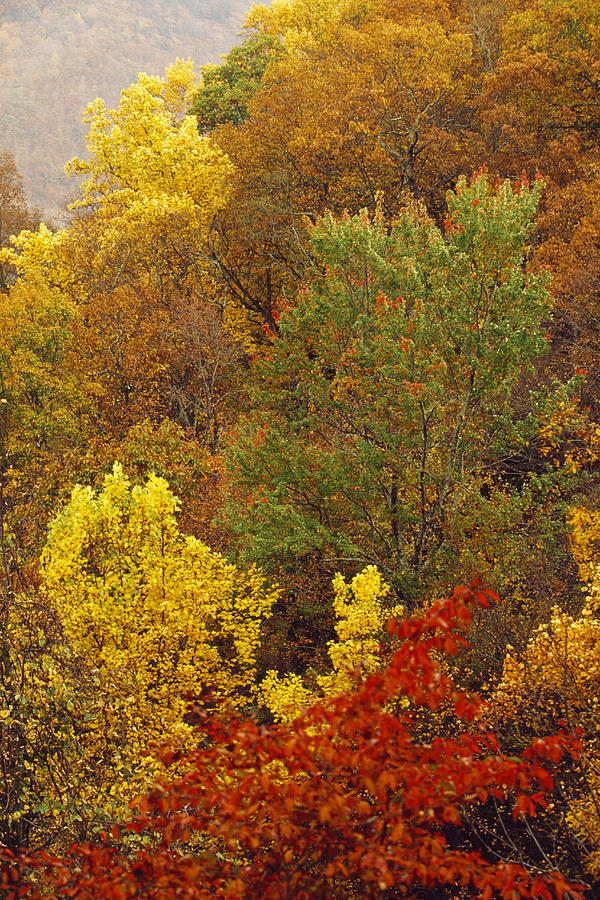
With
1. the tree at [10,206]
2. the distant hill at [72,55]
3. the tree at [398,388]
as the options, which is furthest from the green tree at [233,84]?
the distant hill at [72,55]

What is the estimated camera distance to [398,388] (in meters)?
14.5

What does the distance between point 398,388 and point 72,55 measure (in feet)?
575

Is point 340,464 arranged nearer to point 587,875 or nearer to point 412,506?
point 412,506

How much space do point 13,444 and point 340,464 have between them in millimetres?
13303

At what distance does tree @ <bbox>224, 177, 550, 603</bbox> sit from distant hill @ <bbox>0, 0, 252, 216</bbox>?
98.3 meters

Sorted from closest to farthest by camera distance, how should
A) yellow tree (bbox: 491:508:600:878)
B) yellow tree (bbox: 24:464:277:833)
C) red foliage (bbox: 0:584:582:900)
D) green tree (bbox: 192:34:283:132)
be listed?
red foliage (bbox: 0:584:582:900) → yellow tree (bbox: 491:508:600:878) → yellow tree (bbox: 24:464:277:833) → green tree (bbox: 192:34:283:132)

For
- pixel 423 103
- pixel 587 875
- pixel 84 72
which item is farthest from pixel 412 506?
pixel 84 72

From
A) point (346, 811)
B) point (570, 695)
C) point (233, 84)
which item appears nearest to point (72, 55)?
point (233, 84)

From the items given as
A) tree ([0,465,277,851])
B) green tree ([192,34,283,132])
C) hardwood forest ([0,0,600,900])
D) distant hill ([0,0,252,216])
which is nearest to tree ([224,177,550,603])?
hardwood forest ([0,0,600,900])

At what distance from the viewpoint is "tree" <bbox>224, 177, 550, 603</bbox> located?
14484 millimetres

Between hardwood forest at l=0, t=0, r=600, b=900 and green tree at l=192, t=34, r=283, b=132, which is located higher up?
green tree at l=192, t=34, r=283, b=132

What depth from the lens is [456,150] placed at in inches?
1110

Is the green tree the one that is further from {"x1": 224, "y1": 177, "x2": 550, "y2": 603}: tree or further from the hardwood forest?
{"x1": 224, "y1": 177, "x2": 550, "y2": 603}: tree

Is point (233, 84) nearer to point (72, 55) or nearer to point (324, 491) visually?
point (324, 491)
